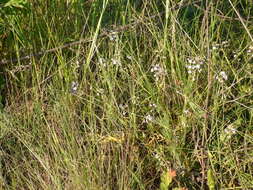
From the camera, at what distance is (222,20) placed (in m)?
2.40

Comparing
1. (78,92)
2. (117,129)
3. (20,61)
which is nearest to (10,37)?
(20,61)

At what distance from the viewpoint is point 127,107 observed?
2230 mm

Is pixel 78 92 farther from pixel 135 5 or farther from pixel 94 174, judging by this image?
pixel 135 5

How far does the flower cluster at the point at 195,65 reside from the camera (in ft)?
7.17

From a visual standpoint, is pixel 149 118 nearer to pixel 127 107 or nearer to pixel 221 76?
pixel 127 107

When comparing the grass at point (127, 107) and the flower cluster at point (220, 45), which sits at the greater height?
the flower cluster at point (220, 45)

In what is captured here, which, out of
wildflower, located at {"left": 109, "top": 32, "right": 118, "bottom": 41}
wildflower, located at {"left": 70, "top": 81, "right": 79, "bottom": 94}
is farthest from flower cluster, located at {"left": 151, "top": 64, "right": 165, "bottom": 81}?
wildflower, located at {"left": 70, "top": 81, "right": 79, "bottom": 94}

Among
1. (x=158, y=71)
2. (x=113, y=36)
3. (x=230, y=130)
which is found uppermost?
(x=113, y=36)

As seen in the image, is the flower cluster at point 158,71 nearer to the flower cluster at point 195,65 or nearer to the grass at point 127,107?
the grass at point 127,107

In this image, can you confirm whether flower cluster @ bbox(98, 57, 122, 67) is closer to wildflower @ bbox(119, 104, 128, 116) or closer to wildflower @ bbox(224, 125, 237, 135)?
wildflower @ bbox(119, 104, 128, 116)

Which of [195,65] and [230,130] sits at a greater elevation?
[195,65]

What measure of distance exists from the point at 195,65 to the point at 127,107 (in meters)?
0.34

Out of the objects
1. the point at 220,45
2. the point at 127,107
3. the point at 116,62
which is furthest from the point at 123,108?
the point at 220,45

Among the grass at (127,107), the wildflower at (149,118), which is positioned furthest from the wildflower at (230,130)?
the wildflower at (149,118)
